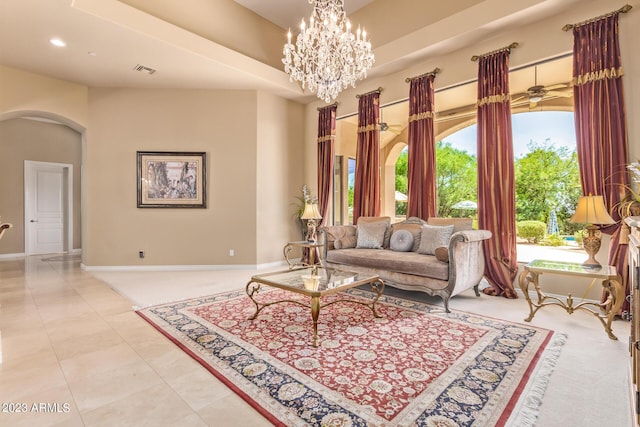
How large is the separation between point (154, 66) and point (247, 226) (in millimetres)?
3025

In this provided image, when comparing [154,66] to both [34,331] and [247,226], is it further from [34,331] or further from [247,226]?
[34,331]

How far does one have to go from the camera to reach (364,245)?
465 centimetres

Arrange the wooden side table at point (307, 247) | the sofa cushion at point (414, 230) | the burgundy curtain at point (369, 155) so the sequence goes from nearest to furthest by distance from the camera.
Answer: the sofa cushion at point (414, 230) → the burgundy curtain at point (369, 155) → the wooden side table at point (307, 247)

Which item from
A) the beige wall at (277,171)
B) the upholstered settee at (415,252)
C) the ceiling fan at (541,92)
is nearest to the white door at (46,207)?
the beige wall at (277,171)

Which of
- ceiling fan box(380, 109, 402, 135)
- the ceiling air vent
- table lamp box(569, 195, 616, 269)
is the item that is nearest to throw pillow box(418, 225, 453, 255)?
table lamp box(569, 195, 616, 269)

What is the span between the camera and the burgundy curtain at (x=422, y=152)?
15.4ft

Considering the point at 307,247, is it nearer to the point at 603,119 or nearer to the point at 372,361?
the point at 372,361

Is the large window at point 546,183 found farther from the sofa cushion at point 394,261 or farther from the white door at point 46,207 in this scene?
the white door at point 46,207

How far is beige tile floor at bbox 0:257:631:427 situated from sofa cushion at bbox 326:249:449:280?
1.79 ft

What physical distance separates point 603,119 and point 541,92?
4.87 ft

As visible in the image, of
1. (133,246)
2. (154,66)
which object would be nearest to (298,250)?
(133,246)

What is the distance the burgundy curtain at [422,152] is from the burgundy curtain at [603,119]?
1.69 metres

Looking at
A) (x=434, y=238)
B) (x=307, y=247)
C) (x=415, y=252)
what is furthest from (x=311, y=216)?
(x=434, y=238)

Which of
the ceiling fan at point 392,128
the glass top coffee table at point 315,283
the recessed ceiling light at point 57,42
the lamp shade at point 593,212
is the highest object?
the recessed ceiling light at point 57,42
